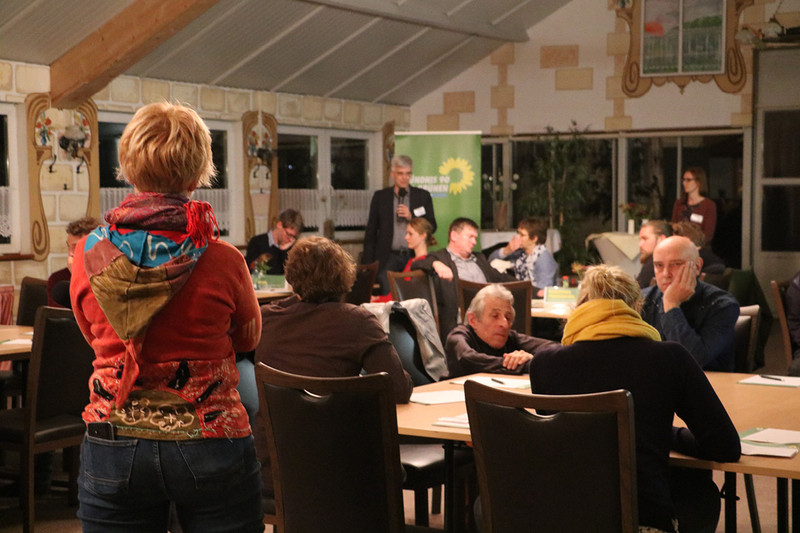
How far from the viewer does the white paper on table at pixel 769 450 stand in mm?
2615

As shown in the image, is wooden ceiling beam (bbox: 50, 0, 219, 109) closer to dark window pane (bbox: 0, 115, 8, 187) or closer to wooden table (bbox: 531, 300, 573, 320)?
dark window pane (bbox: 0, 115, 8, 187)

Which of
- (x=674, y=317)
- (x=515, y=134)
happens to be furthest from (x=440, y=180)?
(x=674, y=317)

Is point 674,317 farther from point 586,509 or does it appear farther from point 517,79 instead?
point 517,79

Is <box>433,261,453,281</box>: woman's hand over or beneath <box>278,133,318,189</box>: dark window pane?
beneath

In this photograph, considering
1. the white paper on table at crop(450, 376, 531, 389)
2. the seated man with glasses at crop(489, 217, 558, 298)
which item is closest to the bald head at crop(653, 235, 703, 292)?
the white paper on table at crop(450, 376, 531, 389)

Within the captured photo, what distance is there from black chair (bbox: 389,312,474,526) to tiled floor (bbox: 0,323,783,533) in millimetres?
313

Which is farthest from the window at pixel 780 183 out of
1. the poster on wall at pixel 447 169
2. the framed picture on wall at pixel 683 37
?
the poster on wall at pixel 447 169

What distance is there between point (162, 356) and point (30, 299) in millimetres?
4429

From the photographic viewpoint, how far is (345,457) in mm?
2705

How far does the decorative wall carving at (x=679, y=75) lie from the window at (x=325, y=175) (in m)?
3.15

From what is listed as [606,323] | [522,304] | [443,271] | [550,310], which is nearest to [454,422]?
[606,323]

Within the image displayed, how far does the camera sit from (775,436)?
111 inches

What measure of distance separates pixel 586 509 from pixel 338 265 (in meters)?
1.20

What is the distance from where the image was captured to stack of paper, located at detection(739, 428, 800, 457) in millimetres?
2639
